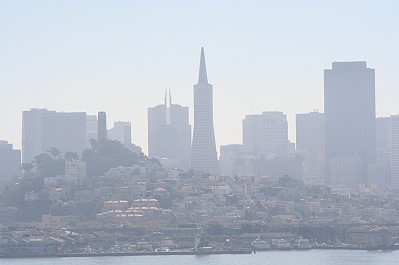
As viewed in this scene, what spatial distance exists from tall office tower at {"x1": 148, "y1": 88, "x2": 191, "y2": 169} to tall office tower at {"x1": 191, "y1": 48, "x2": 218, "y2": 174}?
1572 cm

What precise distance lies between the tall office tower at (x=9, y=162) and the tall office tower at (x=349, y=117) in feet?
72.9

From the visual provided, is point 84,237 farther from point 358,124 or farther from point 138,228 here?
point 358,124

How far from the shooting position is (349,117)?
119 m

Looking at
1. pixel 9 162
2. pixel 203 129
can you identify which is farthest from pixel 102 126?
pixel 9 162

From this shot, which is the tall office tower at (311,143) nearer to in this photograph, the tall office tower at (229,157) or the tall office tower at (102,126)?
the tall office tower at (229,157)

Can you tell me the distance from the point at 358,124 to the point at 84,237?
195 ft

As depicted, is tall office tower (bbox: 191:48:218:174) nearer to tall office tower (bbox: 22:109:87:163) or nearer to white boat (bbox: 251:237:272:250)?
tall office tower (bbox: 22:109:87:163)

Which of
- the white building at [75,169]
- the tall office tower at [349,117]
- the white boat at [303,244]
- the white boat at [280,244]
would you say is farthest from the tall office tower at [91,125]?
the white boat at [303,244]

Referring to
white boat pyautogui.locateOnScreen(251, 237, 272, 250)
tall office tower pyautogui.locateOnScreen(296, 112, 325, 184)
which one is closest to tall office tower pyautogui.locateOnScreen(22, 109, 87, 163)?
tall office tower pyautogui.locateOnScreen(296, 112, 325, 184)

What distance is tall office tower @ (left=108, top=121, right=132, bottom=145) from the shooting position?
11962 cm

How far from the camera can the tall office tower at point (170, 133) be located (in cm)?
11556

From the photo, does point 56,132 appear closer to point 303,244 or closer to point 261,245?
point 261,245

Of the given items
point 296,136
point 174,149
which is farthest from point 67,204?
point 296,136

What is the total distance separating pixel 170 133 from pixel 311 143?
483 inches
